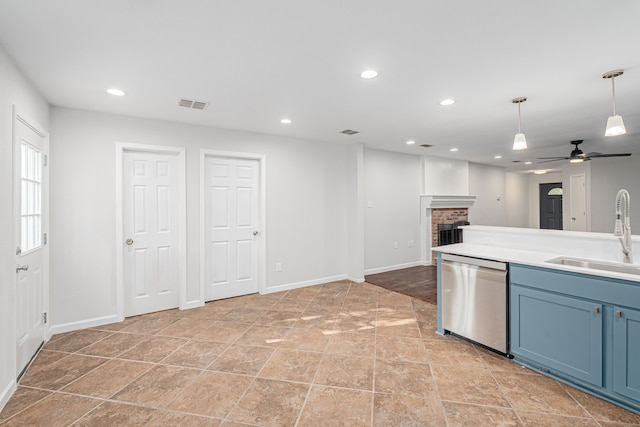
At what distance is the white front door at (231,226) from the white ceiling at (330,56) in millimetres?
763

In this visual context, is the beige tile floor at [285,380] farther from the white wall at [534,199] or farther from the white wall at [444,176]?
the white wall at [534,199]

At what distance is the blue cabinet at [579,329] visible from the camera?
193cm

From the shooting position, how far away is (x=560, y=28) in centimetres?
183

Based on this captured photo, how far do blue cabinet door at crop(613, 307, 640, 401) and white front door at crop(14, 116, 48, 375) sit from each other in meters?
4.22

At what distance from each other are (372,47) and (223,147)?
2.68 metres

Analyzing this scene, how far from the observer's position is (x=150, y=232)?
3711 mm

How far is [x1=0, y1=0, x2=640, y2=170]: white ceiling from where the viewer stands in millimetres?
1684

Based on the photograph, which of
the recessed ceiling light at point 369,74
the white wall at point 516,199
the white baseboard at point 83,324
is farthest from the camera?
the white wall at point 516,199

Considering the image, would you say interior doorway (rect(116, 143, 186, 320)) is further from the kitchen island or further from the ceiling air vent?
the kitchen island

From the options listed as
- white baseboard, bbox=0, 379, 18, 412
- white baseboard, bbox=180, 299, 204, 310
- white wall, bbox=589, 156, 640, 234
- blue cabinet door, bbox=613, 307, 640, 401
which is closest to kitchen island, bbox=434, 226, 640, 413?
blue cabinet door, bbox=613, 307, 640, 401

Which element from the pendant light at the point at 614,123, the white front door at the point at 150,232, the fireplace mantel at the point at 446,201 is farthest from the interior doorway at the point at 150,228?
the fireplace mantel at the point at 446,201

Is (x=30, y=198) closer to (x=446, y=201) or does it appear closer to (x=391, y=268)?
(x=391, y=268)

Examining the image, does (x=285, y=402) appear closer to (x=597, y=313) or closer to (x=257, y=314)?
(x=257, y=314)

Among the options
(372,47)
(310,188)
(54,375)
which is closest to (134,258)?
(54,375)
